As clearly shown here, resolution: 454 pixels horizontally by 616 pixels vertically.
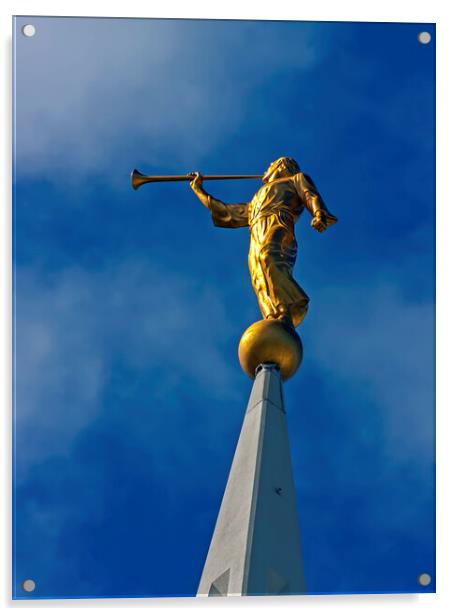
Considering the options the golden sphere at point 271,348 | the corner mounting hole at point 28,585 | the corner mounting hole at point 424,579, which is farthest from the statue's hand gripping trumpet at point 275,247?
the corner mounting hole at point 28,585

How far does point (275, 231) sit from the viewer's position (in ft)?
36.6

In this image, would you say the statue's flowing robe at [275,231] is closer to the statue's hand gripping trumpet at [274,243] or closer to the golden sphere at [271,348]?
the statue's hand gripping trumpet at [274,243]

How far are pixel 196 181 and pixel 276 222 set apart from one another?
670 millimetres

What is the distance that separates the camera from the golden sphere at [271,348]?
10156 millimetres

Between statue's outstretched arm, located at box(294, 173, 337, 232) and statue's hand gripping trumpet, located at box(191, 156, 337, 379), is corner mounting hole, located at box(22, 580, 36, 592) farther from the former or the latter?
statue's outstretched arm, located at box(294, 173, 337, 232)

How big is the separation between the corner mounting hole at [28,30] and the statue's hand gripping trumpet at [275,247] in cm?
179

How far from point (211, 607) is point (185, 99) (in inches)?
147

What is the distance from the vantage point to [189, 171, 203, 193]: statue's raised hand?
37.3 ft

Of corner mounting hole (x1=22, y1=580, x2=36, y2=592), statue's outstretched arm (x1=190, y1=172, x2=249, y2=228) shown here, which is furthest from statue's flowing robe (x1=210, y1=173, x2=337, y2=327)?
corner mounting hole (x1=22, y1=580, x2=36, y2=592)

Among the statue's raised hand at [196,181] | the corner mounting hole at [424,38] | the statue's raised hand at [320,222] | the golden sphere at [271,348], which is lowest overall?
the golden sphere at [271,348]

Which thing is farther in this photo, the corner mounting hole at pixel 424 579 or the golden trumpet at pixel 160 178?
the golden trumpet at pixel 160 178

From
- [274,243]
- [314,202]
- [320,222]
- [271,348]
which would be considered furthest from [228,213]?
[271,348]
